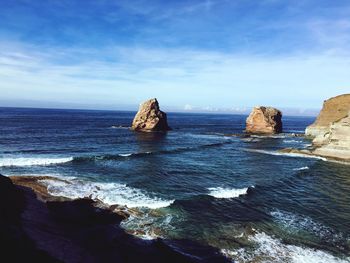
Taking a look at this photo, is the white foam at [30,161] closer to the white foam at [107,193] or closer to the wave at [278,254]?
the white foam at [107,193]

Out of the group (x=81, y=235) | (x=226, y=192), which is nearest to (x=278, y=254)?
(x=81, y=235)

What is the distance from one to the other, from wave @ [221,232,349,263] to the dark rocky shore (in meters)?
1.53

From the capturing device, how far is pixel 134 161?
52.3 meters

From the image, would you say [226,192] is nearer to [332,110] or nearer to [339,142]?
[339,142]

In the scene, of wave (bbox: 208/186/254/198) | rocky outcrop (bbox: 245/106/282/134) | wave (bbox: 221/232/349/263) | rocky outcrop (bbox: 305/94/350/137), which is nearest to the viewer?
wave (bbox: 221/232/349/263)

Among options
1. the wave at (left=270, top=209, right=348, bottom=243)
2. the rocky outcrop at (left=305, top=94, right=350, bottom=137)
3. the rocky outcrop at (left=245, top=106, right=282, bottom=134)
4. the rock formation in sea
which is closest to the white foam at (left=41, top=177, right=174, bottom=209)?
the wave at (left=270, top=209, right=348, bottom=243)

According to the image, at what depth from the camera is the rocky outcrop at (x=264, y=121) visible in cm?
11138

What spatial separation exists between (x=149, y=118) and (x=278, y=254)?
85483mm

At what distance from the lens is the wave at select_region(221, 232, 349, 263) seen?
829 inches

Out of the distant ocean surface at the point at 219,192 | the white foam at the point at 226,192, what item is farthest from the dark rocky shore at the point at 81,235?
the white foam at the point at 226,192

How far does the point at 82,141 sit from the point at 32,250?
62089 millimetres

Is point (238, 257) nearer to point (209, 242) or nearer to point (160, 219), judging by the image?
point (209, 242)

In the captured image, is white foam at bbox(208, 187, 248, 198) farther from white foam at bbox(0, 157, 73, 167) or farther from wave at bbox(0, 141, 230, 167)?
white foam at bbox(0, 157, 73, 167)

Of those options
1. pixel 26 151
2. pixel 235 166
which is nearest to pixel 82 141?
pixel 26 151
